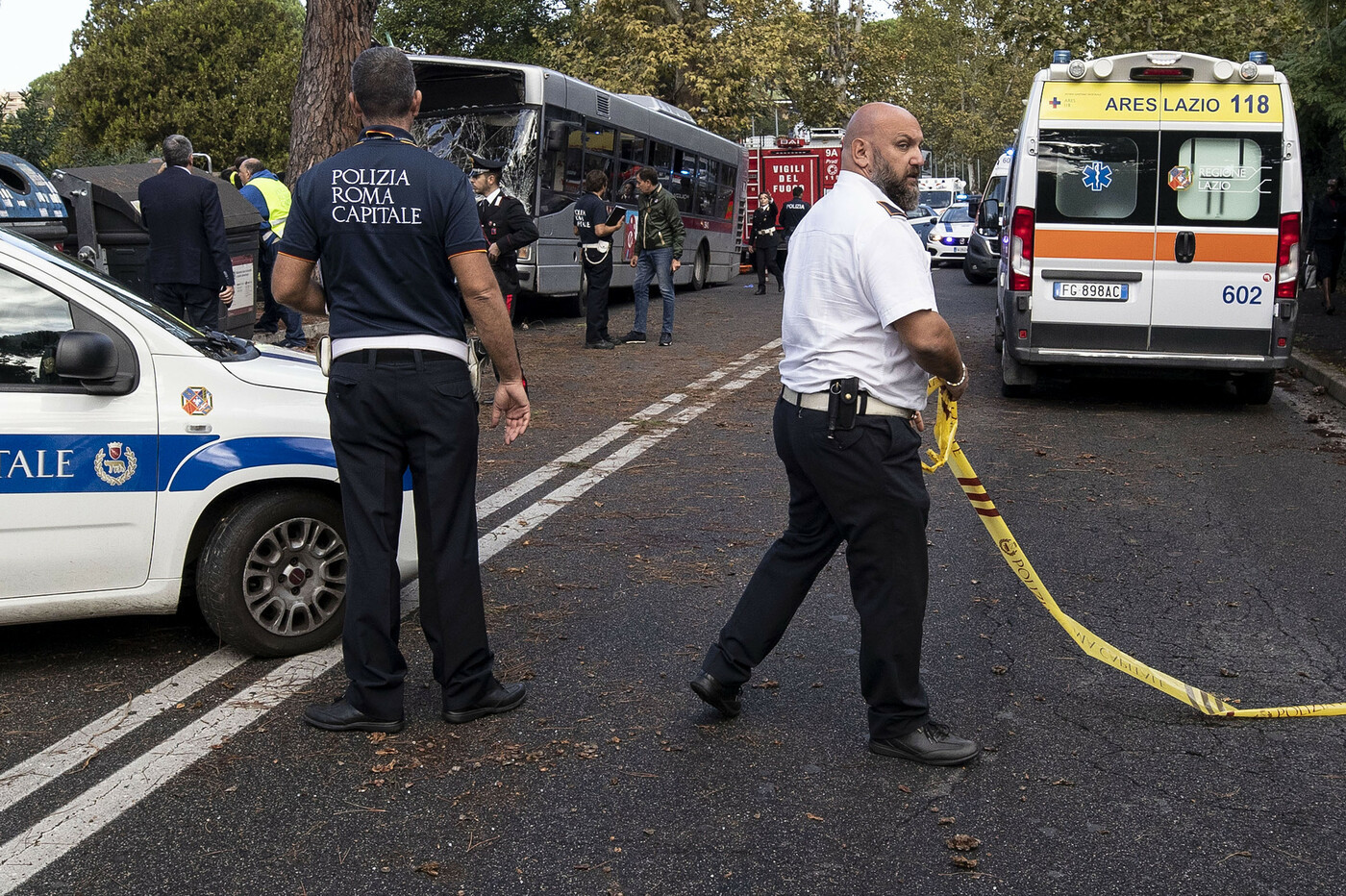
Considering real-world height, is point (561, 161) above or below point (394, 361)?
above

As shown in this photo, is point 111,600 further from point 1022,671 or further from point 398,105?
point 1022,671

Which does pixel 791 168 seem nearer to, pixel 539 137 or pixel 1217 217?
pixel 539 137

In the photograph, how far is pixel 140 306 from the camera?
483cm

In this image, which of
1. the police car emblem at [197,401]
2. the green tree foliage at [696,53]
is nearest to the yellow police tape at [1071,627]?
the police car emblem at [197,401]

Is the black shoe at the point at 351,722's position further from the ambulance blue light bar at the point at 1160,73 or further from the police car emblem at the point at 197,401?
the ambulance blue light bar at the point at 1160,73

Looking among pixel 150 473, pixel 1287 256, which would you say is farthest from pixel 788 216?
pixel 150 473

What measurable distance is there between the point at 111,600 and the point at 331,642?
754 mm

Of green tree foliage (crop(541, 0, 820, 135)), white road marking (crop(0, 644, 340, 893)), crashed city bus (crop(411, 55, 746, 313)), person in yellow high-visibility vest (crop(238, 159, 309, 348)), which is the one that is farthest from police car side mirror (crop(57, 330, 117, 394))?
green tree foliage (crop(541, 0, 820, 135))

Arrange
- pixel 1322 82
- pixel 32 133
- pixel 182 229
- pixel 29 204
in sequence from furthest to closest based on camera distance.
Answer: pixel 32 133, pixel 1322 82, pixel 182 229, pixel 29 204

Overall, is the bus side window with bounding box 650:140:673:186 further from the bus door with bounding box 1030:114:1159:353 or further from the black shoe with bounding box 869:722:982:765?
the black shoe with bounding box 869:722:982:765

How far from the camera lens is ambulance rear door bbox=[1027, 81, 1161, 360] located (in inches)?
403

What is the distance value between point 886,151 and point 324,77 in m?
13.0

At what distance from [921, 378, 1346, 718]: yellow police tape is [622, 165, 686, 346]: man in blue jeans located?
10721mm

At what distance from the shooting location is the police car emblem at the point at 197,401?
15.1 ft
